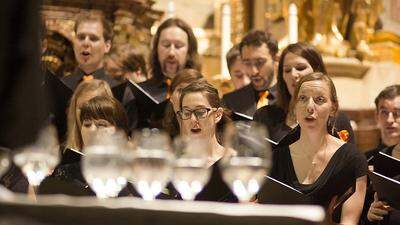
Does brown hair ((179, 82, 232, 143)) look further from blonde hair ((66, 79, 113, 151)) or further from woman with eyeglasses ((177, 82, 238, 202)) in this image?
blonde hair ((66, 79, 113, 151))

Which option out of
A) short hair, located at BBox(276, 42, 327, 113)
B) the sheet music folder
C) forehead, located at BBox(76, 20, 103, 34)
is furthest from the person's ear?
forehead, located at BBox(76, 20, 103, 34)

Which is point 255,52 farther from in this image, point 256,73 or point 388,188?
point 388,188

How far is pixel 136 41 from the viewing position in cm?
645

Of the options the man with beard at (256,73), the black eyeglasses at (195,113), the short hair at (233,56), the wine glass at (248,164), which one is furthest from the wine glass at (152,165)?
the short hair at (233,56)

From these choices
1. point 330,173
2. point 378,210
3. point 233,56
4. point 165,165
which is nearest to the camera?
point 165,165

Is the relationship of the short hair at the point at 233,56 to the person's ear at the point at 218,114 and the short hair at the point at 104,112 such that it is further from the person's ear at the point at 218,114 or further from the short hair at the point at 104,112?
the short hair at the point at 104,112

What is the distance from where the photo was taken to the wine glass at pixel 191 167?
7.78ft

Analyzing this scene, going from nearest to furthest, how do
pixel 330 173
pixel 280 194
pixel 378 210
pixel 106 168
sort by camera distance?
pixel 106 168, pixel 280 194, pixel 330 173, pixel 378 210

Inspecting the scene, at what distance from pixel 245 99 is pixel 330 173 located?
1.36m

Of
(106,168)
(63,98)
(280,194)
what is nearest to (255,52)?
(63,98)

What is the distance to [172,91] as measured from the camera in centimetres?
386

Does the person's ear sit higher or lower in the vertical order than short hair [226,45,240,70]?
lower

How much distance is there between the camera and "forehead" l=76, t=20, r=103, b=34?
4258 mm

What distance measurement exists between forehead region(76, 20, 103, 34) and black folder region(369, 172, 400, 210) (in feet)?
6.27
